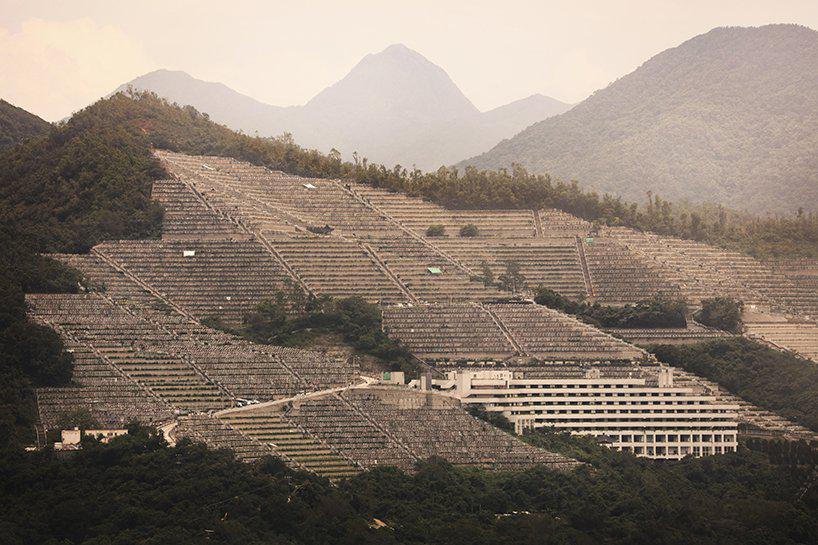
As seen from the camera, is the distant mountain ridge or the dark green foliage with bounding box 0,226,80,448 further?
the distant mountain ridge

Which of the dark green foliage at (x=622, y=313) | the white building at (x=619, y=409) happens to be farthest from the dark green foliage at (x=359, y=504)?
the dark green foliage at (x=622, y=313)

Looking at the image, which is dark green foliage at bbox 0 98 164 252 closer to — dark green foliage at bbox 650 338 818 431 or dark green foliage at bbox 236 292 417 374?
dark green foliage at bbox 236 292 417 374

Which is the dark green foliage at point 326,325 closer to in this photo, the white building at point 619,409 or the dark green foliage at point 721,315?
the white building at point 619,409

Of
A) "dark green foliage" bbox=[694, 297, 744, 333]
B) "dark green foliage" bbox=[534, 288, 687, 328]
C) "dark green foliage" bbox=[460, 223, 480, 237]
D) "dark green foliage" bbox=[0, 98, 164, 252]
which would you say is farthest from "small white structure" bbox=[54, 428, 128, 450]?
"dark green foliage" bbox=[460, 223, 480, 237]

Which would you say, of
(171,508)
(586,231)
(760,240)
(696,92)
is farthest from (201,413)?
(696,92)

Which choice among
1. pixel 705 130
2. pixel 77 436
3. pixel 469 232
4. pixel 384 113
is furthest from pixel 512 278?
pixel 384 113
